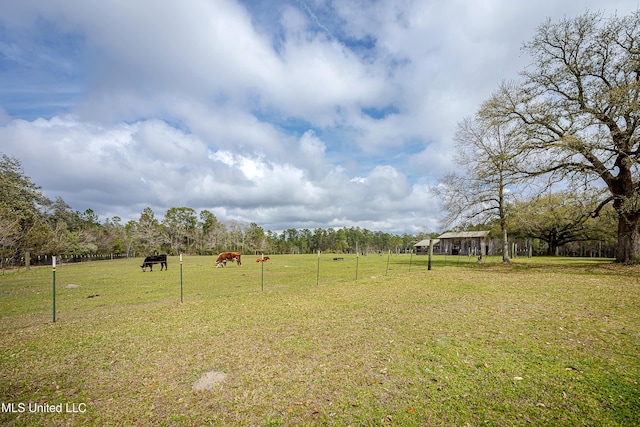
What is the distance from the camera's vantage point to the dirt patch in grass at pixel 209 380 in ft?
14.0

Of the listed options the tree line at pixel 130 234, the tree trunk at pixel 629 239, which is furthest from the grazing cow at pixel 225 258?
the tree trunk at pixel 629 239

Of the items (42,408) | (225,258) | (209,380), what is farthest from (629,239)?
(225,258)

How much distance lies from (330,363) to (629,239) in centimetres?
2160

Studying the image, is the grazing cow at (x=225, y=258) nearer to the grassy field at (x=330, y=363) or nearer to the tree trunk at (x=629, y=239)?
the grassy field at (x=330, y=363)

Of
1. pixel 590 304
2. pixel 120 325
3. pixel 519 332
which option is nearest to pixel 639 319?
pixel 590 304

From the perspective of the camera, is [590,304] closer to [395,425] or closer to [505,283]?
[505,283]

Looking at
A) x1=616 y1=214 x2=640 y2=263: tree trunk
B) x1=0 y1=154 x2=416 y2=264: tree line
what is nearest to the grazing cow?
x1=0 y1=154 x2=416 y2=264: tree line

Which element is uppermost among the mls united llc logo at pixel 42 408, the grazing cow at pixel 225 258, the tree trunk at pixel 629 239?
the tree trunk at pixel 629 239

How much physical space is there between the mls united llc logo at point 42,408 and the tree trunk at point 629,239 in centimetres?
2393

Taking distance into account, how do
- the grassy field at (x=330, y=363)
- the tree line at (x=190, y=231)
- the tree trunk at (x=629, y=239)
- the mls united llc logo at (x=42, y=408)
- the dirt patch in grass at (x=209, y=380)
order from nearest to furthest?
1. the grassy field at (x=330, y=363)
2. the mls united llc logo at (x=42, y=408)
3. the dirt patch in grass at (x=209, y=380)
4. the tree trunk at (x=629, y=239)
5. the tree line at (x=190, y=231)

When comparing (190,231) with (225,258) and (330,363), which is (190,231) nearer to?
(225,258)

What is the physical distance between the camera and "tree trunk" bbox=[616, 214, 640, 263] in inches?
644

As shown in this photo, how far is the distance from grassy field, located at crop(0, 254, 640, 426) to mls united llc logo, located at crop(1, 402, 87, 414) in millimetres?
22

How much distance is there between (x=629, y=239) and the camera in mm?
16672
